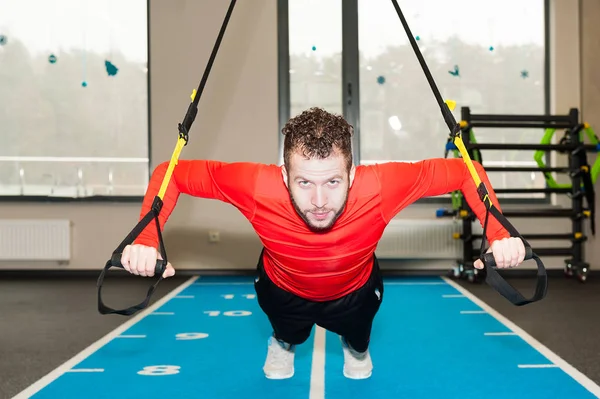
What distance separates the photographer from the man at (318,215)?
1828mm

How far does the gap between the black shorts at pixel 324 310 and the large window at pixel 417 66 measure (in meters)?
3.37

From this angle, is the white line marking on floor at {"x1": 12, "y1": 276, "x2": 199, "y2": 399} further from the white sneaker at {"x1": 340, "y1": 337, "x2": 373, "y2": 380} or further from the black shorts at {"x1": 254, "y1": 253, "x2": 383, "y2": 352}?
the white sneaker at {"x1": 340, "y1": 337, "x2": 373, "y2": 380}

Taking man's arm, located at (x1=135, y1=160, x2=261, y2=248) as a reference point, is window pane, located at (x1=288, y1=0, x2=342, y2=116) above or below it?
above

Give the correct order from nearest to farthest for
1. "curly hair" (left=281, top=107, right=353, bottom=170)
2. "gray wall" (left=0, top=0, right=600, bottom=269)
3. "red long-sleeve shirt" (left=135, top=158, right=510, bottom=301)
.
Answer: "curly hair" (left=281, top=107, right=353, bottom=170) < "red long-sleeve shirt" (left=135, top=158, right=510, bottom=301) < "gray wall" (left=0, top=0, right=600, bottom=269)

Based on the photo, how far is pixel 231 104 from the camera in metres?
5.50

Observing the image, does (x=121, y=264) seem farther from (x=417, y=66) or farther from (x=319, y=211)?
(x=417, y=66)

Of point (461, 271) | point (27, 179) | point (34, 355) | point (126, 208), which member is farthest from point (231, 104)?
point (34, 355)

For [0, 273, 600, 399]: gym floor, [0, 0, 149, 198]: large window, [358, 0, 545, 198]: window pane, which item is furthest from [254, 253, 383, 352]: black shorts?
[0, 0, 149, 198]: large window

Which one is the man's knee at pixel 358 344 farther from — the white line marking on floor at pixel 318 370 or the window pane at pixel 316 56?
the window pane at pixel 316 56

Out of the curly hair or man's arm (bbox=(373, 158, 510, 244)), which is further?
man's arm (bbox=(373, 158, 510, 244))

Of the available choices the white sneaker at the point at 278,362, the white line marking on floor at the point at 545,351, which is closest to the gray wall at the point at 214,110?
the white line marking on floor at the point at 545,351

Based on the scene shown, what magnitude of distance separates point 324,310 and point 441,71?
385 centimetres

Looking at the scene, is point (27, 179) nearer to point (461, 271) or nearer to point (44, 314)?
point (44, 314)

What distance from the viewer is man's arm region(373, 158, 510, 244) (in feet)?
6.71
